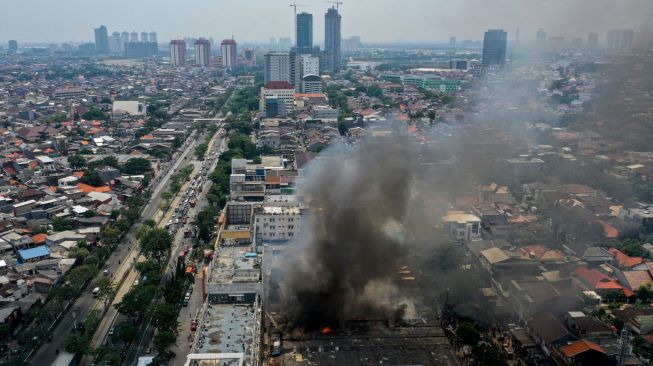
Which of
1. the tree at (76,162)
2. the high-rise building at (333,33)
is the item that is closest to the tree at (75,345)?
the tree at (76,162)

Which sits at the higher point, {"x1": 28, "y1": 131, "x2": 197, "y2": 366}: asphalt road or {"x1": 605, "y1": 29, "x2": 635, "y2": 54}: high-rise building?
{"x1": 605, "y1": 29, "x2": 635, "y2": 54}: high-rise building

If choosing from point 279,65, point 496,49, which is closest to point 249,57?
point 279,65

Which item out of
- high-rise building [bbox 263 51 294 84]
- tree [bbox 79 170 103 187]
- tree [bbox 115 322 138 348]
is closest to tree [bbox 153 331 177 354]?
tree [bbox 115 322 138 348]

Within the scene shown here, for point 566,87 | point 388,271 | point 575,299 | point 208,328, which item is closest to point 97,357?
point 208,328

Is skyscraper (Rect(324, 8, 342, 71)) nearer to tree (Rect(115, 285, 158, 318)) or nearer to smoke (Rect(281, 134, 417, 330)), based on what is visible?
smoke (Rect(281, 134, 417, 330))

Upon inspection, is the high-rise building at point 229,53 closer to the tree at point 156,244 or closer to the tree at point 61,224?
the tree at point 61,224
